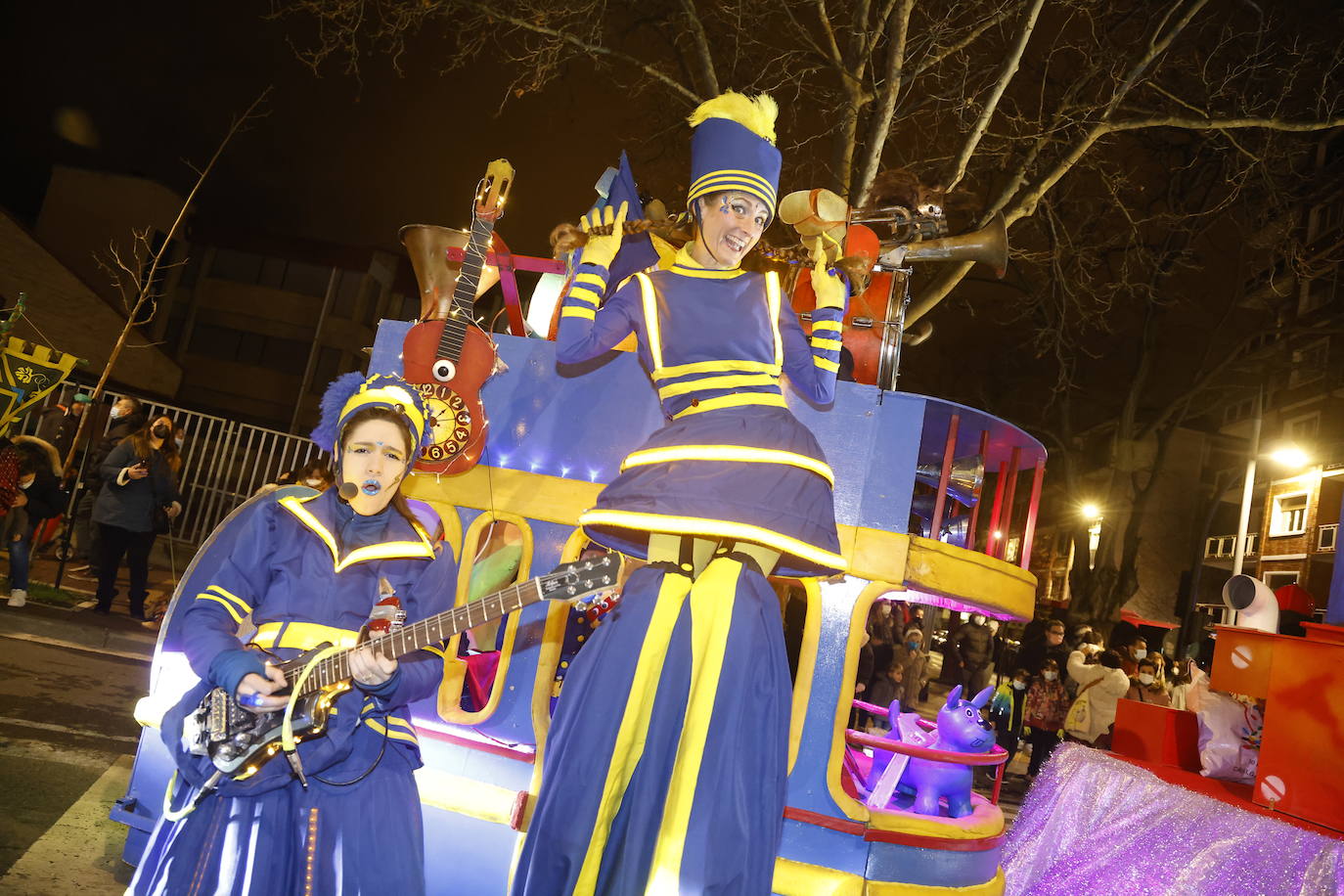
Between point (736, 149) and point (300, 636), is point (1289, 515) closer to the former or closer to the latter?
point (736, 149)

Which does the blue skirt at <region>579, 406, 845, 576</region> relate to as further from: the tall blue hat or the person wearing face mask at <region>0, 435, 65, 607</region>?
the person wearing face mask at <region>0, 435, 65, 607</region>

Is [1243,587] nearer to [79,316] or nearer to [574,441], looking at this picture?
[574,441]

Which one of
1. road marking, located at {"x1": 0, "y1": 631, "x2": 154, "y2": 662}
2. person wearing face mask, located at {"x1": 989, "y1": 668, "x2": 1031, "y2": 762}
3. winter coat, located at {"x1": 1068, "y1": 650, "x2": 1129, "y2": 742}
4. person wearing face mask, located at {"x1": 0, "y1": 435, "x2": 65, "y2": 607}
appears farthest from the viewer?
person wearing face mask, located at {"x1": 989, "y1": 668, "x2": 1031, "y2": 762}

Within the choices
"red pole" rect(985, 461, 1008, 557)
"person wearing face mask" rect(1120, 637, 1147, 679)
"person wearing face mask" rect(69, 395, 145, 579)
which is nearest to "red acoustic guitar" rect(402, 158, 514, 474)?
"red pole" rect(985, 461, 1008, 557)

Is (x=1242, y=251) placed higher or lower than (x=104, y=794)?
higher

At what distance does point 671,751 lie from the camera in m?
2.66

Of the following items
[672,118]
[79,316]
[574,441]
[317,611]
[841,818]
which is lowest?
[841,818]

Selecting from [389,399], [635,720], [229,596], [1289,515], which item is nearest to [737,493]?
[635,720]

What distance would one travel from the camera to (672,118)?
43.7ft

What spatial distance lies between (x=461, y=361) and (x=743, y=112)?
169cm

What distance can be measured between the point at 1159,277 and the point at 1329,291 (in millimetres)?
10440

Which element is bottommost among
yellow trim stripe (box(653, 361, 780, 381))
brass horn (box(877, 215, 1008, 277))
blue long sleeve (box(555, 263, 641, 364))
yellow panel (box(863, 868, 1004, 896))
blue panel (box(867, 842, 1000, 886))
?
yellow panel (box(863, 868, 1004, 896))

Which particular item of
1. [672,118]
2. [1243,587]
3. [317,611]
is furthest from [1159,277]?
[317,611]

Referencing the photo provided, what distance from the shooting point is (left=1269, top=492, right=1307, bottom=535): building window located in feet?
81.9
